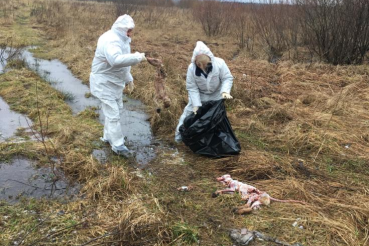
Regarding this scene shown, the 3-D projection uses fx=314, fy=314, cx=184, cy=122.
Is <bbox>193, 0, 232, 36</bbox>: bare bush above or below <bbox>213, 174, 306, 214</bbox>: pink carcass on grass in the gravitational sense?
above

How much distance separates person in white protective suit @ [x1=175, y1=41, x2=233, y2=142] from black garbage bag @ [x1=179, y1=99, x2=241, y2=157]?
5.2 inches

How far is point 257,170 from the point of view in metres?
3.93

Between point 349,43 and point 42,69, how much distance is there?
904cm

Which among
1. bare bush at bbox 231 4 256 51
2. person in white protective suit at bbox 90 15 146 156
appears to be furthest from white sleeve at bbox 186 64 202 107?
bare bush at bbox 231 4 256 51

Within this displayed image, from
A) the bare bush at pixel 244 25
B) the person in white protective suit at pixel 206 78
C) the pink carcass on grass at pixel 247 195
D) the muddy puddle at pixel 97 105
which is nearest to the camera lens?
the pink carcass on grass at pixel 247 195

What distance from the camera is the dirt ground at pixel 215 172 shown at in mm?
2820

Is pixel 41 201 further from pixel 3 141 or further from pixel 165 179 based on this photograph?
pixel 3 141

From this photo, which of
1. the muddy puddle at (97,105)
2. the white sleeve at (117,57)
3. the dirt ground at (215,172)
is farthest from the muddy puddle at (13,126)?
the white sleeve at (117,57)

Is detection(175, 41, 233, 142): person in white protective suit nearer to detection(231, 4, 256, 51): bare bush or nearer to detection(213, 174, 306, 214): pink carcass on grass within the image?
detection(213, 174, 306, 214): pink carcass on grass

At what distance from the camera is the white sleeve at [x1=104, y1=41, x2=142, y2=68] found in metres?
3.71

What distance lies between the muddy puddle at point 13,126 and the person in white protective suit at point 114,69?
4.10 feet

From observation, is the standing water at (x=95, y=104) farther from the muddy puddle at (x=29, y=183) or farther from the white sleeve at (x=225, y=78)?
the white sleeve at (x=225, y=78)

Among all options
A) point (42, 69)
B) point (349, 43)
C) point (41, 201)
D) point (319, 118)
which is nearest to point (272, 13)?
point (349, 43)

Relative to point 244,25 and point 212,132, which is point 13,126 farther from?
point 244,25
